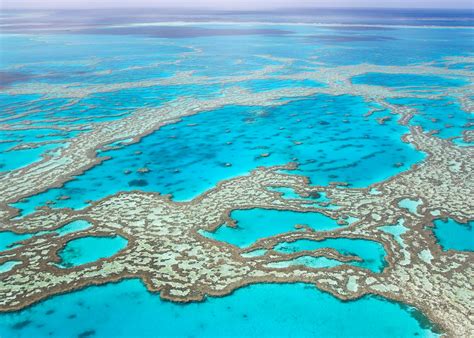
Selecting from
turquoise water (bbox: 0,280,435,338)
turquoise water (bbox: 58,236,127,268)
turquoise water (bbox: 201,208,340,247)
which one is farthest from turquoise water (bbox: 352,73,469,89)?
turquoise water (bbox: 58,236,127,268)

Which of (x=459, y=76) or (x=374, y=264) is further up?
(x=459, y=76)

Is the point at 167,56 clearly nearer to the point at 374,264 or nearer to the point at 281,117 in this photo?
the point at 281,117

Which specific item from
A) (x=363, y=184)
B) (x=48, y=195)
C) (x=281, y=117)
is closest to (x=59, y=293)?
(x=48, y=195)

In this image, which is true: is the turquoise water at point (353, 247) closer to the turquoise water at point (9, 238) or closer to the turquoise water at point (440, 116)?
the turquoise water at point (9, 238)

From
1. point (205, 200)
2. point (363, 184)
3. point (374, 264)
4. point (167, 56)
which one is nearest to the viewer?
point (374, 264)

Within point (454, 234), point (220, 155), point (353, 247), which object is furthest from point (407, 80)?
point (353, 247)

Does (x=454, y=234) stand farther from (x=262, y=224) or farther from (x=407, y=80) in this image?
(x=407, y=80)
